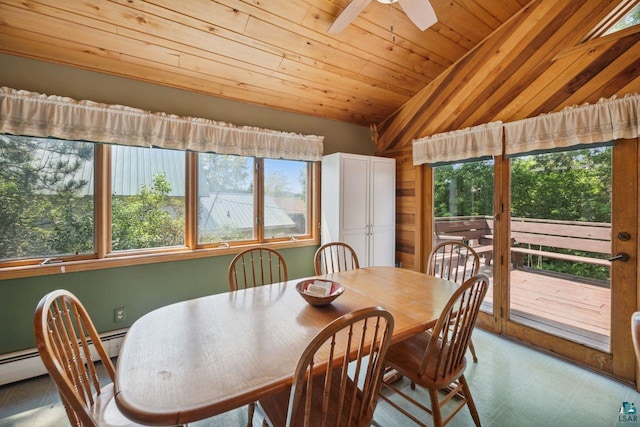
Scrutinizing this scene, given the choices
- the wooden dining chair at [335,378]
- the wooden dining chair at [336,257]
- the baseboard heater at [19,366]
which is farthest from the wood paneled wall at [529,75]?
the baseboard heater at [19,366]

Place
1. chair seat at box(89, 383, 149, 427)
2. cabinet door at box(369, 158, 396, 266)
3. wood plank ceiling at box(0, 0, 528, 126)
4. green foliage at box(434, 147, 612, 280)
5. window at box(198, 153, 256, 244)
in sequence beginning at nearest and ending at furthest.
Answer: chair seat at box(89, 383, 149, 427) → wood plank ceiling at box(0, 0, 528, 126) → green foliage at box(434, 147, 612, 280) → window at box(198, 153, 256, 244) → cabinet door at box(369, 158, 396, 266)

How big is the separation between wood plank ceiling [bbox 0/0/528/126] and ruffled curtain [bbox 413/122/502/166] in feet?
2.27

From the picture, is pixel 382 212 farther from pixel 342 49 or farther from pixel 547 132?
pixel 342 49

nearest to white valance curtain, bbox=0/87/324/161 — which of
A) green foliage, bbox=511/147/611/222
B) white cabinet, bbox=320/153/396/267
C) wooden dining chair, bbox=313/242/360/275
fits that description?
white cabinet, bbox=320/153/396/267

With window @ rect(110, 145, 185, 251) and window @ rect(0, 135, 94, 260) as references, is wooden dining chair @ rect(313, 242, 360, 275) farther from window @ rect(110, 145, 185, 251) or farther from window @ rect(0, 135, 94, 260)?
window @ rect(0, 135, 94, 260)

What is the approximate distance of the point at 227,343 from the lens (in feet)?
3.89

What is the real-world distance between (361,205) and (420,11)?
6.59ft

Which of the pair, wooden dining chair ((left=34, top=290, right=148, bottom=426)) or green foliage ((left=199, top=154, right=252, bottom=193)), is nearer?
wooden dining chair ((left=34, top=290, right=148, bottom=426))

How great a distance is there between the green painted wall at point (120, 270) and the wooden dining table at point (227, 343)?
127cm

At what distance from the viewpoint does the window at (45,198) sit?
2.11 metres

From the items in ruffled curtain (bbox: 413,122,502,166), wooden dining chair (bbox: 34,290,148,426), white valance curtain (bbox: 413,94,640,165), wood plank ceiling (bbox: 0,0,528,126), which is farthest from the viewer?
ruffled curtain (bbox: 413,122,502,166)

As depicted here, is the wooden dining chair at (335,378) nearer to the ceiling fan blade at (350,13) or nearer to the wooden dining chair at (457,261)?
the wooden dining chair at (457,261)

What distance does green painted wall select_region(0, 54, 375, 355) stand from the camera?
211cm

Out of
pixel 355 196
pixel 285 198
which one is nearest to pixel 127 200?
pixel 285 198
